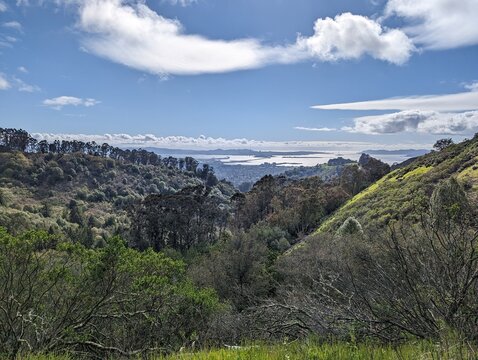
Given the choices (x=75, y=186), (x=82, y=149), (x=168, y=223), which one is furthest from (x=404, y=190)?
(x=82, y=149)

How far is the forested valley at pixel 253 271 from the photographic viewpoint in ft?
17.0

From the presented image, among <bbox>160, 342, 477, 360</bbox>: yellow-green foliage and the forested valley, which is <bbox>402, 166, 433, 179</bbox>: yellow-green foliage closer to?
the forested valley

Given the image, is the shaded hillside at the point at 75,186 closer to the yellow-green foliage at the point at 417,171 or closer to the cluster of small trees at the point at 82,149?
the cluster of small trees at the point at 82,149

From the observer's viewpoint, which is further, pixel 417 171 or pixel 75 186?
pixel 75 186

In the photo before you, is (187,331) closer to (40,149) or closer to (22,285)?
(22,285)

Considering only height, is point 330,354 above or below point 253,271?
above

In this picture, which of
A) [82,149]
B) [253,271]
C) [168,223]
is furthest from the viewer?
[82,149]

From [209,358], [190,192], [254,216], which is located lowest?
[254,216]

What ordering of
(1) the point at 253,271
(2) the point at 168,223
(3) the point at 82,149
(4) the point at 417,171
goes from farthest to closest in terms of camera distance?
(3) the point at 82,149 → (4) the point at 417,171 → (2) the point at 168,223 → (1) the point at 253,271

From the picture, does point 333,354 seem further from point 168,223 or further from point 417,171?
point 417,171

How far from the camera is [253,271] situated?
28.8m

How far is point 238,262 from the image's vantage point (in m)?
29.2

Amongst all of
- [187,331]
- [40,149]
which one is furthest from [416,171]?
[40,149]

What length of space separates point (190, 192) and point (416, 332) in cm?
6193
